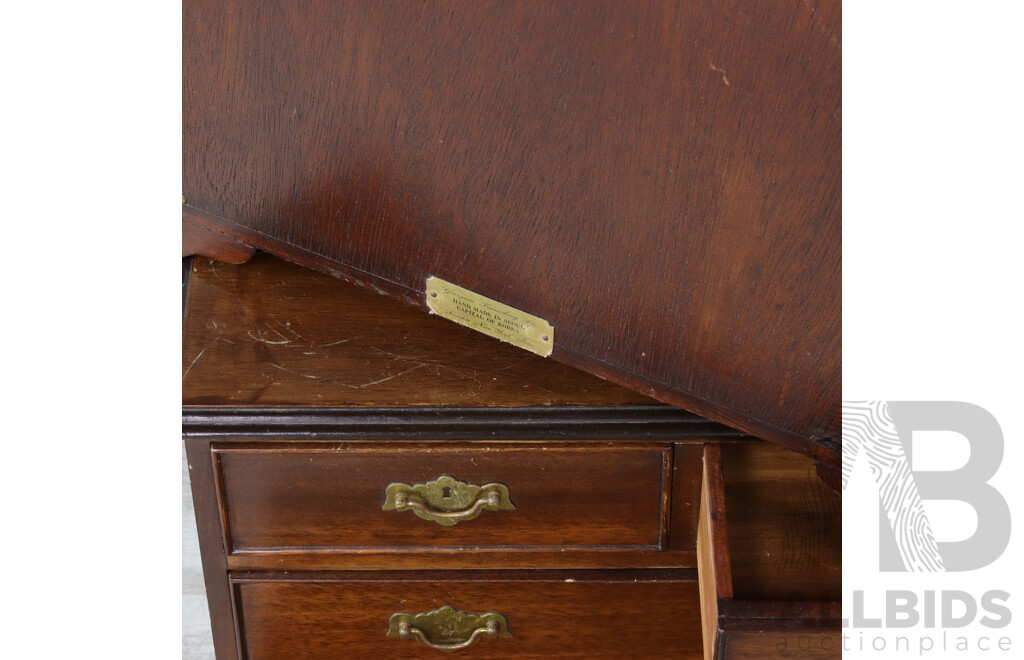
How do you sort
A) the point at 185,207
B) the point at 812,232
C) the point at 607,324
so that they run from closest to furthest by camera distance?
1. the point at 812,232
2. the point at 607,324
3. the point at 185,207

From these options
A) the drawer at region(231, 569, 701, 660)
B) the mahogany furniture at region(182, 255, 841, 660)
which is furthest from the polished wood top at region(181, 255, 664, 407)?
the drawer at region(231, 569, 701, 660)

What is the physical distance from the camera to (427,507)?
821 mm

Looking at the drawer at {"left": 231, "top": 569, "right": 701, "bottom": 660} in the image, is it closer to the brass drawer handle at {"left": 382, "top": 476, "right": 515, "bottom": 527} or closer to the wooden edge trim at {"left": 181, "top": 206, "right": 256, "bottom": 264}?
the brass drawer handle at {"left": 382, "top": 476, "right": 515, "bottom": 527}

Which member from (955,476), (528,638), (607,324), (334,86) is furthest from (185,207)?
(955,476)

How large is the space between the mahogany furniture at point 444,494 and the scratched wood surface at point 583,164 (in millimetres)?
71

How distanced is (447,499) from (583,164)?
0.30 metres

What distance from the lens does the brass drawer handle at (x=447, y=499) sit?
0.81 m

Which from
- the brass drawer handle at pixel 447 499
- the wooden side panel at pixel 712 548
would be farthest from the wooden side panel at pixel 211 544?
the wooden side panel at pixel 712 548

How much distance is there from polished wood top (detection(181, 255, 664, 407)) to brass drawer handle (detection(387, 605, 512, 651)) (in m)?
0.22

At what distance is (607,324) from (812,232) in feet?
0.52

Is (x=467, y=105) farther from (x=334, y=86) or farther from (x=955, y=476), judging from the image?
(x=955, y=476)

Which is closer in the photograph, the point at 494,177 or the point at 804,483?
the point at 494,177

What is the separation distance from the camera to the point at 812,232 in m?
0.61

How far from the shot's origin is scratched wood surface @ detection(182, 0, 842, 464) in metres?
0.59
